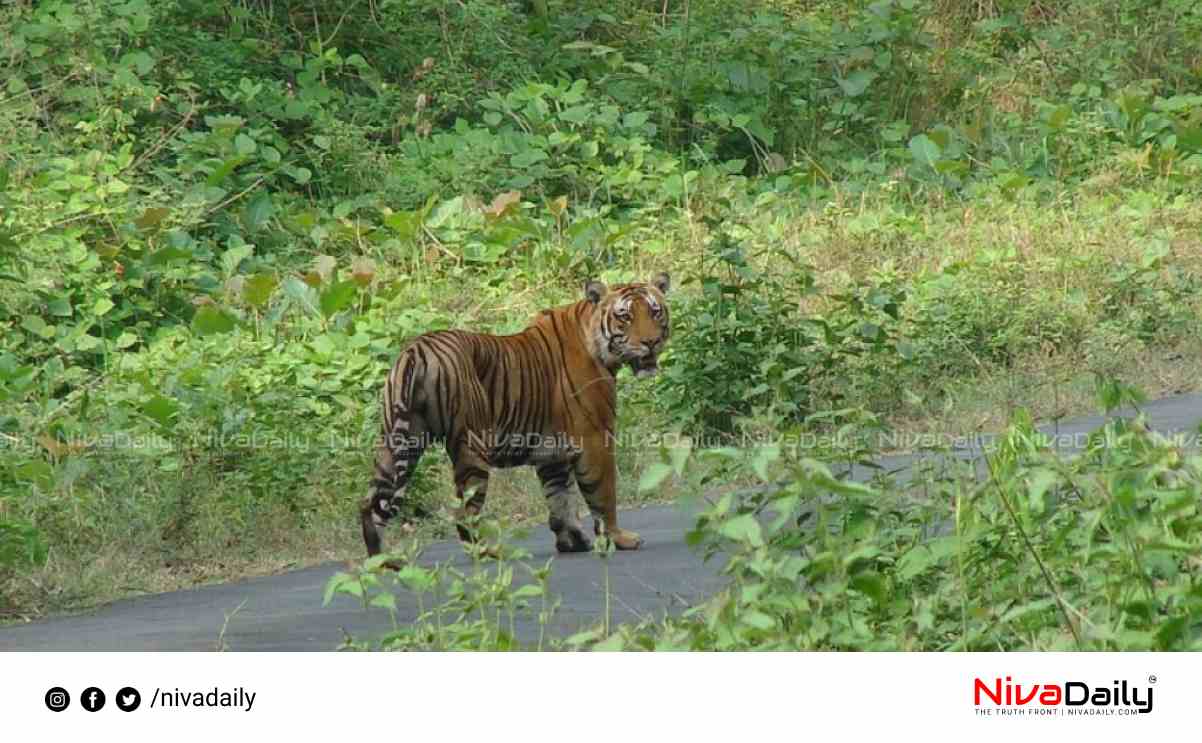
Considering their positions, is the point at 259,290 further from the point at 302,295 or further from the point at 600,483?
the point at 600,483

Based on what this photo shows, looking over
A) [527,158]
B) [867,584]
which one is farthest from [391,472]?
[527,158]

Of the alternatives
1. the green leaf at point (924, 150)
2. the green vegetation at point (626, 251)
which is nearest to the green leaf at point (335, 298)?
the green vegetation at point (626, 251)

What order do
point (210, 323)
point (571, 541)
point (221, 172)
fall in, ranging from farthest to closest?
point (221, 172)
point (210, 323)
point (571, 541)

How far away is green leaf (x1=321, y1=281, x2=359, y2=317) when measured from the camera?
1245 centimetres

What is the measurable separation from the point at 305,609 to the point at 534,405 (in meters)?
1.72

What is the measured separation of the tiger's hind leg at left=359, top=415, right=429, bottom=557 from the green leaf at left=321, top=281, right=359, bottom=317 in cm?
400

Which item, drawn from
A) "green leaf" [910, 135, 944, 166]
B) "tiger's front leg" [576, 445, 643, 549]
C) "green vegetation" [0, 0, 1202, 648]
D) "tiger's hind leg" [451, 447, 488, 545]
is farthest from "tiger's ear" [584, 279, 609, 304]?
"green leaf" [910, 135, 944, 166]

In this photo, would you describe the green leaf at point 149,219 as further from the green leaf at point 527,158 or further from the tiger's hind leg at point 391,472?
the tiger's hind leg at point 391,472

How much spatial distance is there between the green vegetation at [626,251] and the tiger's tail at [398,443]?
727mm

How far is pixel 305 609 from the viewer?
24.8 feet

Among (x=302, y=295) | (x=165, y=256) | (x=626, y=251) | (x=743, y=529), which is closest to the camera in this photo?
(x=743, y=529)

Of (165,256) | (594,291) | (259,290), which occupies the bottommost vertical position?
(259,290)

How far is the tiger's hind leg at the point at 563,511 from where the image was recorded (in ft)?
29.3

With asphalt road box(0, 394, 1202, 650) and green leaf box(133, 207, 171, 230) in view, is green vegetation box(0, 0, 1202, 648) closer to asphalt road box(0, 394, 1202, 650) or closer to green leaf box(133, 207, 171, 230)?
green leaf box(133, 207, 171, 230)
